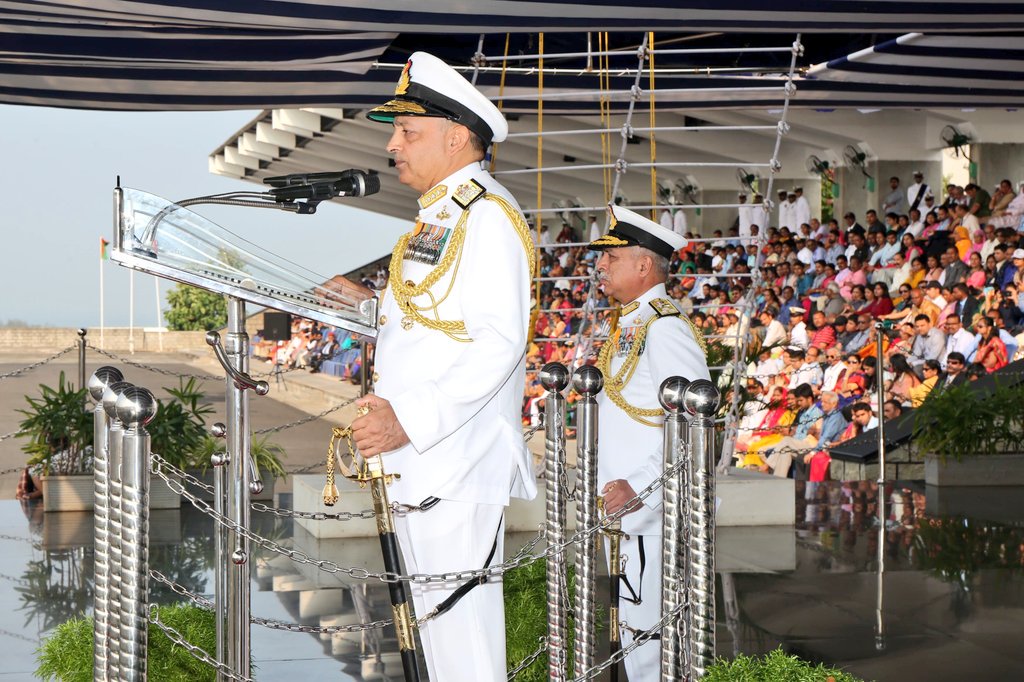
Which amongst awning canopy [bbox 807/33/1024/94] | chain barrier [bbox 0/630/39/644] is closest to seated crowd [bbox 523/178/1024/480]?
awning canopy [bbox 807/33/1024/94]

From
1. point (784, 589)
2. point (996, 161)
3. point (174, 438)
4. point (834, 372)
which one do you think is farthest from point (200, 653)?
point (996, 161)

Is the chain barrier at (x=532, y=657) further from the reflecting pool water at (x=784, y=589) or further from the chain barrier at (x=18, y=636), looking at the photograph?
the chain barrier at (x=18, y=636)

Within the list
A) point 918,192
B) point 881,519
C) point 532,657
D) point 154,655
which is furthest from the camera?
point 918,192

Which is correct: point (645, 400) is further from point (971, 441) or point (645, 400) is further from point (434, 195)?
point (971, 441)

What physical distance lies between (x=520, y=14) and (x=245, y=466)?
3218 millimetres

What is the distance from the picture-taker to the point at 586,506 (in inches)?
135

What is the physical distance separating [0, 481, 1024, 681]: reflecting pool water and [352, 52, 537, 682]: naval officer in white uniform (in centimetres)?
157

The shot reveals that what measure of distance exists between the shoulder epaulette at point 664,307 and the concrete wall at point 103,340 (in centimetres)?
3378

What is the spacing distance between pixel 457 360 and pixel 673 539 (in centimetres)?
64

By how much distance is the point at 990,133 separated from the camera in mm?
15992

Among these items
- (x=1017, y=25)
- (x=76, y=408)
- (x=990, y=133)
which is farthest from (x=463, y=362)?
(x=990, y=133)

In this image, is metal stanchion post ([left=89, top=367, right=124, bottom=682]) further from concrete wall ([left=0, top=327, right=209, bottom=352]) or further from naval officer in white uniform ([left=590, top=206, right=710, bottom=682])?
concrete wall ([left=0, top=327, right=209, bottom=352])

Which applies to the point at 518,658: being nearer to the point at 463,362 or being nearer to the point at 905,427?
the point at 463,362

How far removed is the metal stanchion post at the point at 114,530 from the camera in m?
2.46
